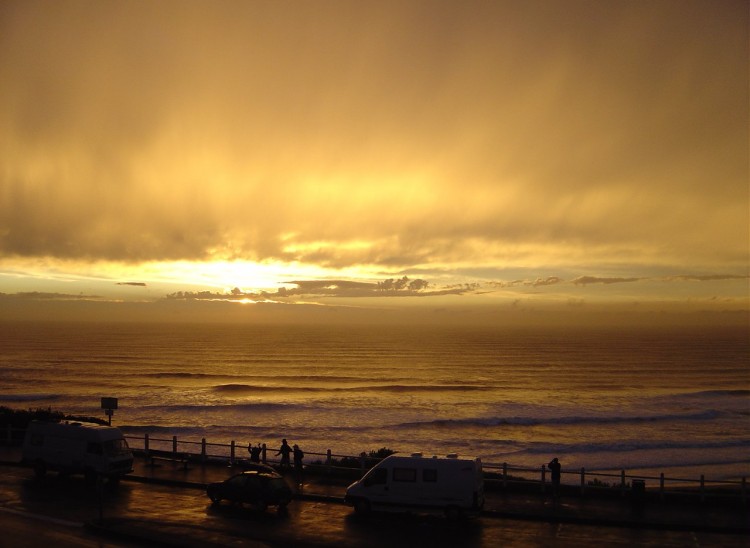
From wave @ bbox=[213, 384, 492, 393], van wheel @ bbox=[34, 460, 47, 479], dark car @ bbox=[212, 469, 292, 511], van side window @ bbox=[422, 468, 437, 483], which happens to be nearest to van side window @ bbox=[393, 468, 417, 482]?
van side window @ bbox=[422, 468, 437, 483]

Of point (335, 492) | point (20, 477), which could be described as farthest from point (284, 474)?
point (20, 477)

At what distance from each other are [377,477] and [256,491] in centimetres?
370

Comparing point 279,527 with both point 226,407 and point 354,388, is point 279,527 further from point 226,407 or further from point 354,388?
point 354,388

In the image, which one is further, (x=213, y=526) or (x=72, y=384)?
(x=72, y=384)

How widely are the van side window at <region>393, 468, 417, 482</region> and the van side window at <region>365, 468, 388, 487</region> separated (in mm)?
306

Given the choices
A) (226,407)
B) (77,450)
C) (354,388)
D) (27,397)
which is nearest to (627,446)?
(77,450)

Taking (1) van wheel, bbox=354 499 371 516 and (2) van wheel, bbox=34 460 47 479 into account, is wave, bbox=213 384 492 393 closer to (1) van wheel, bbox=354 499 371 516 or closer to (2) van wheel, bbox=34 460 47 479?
(2) van wheel, bbox=34 460 47 479

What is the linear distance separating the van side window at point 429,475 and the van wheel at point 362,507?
1.90 m

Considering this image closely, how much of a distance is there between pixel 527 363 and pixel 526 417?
201 feet

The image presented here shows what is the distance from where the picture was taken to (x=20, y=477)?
72.6 feet

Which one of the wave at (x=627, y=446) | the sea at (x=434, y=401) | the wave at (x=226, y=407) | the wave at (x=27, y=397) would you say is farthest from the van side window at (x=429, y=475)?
the wave at (x=27, y=397)

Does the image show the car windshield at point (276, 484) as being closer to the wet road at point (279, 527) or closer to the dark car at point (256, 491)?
the dark car at point (256, 491)

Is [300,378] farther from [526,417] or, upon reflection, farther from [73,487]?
[73,487]

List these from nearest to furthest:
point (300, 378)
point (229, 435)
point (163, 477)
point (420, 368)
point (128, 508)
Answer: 1. point (128, 508)
2. point (163, 477)
3. point (229, 435)
4. point (300, 378)
5. point (420, 368)
